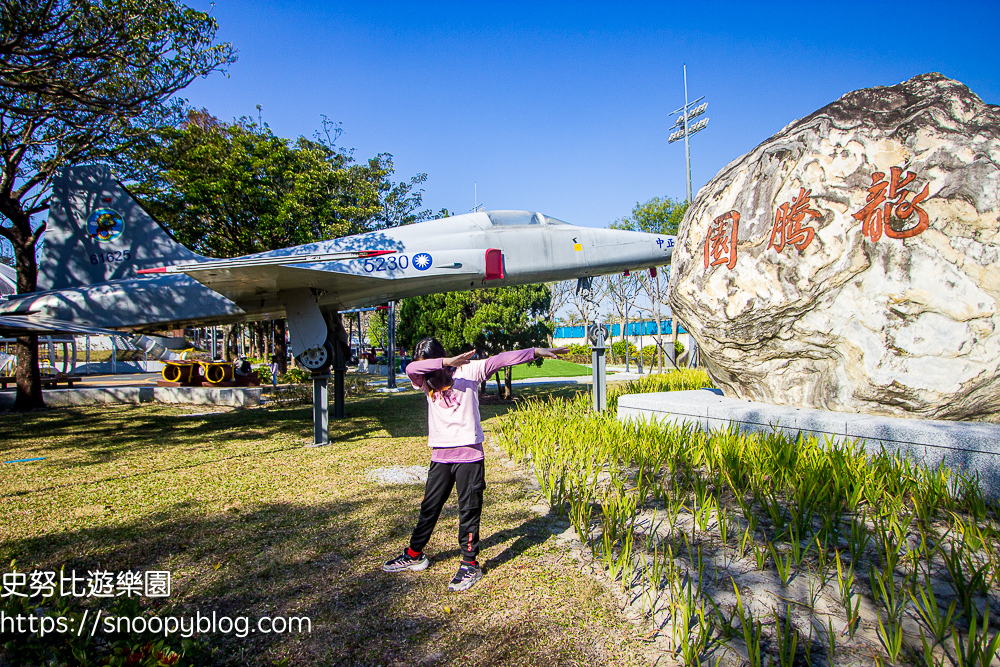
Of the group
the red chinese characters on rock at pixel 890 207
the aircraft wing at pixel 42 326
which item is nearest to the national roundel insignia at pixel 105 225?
the aircraft wing at pixel 42 326

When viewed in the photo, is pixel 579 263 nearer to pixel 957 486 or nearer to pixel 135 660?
pixel 957 486

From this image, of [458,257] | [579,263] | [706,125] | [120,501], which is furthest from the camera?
[706,125]

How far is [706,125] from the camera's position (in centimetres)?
2055

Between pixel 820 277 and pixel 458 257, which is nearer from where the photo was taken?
pixel 820 277

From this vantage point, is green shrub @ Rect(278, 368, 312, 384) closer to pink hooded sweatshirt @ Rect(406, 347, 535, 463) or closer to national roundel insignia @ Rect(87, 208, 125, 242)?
national roundel insignia @ Rect(87, 208, 125, 242)

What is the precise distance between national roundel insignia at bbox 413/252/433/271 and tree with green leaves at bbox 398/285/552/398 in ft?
15.2

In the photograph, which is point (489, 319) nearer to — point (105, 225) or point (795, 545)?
point (105, 225)

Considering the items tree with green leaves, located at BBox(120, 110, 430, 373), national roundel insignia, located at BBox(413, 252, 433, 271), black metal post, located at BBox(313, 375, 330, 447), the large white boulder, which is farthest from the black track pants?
tree with green leaves, located at BBox(120, 110, 430, 373)

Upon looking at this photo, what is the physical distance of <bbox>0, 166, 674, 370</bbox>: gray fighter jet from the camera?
8219 millimetres

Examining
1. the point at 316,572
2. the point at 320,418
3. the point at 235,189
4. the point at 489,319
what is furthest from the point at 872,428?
the point at 235,189

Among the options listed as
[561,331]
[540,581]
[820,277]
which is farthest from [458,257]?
[561,331]

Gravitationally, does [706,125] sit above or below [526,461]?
above

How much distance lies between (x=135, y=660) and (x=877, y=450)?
5.88 m

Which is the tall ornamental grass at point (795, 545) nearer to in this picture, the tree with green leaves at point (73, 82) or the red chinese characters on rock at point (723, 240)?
the red chinese characters on rock at point (723, 240)
